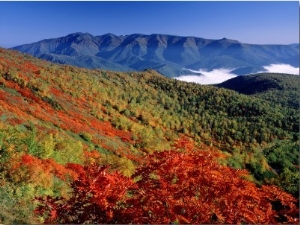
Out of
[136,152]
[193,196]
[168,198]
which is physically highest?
[168,198]

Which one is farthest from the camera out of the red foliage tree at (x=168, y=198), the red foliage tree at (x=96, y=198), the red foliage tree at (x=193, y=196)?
the red foliage tree at (x=193, y=196)

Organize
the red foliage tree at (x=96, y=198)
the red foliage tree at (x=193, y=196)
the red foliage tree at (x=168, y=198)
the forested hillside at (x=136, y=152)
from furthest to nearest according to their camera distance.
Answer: the forested hillside at (x=136, y=152), the red foliage tree at (x=193, y=196), the red foliage tree at (x=168, y=198), the red foliage tree at (x=96, y=198)

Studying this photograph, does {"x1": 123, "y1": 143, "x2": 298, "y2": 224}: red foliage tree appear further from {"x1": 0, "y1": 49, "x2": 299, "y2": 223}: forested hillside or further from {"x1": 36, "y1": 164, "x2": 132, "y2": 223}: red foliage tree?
{"x1": 36, "y1": 164, "x2": 132, "y2": 223}: red foliage tree

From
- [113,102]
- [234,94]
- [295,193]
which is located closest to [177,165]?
[295,193]

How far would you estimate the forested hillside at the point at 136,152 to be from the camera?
9.38m

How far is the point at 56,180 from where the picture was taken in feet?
66.2

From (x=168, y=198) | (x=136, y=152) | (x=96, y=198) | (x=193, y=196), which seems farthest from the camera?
(x=136, y=152)

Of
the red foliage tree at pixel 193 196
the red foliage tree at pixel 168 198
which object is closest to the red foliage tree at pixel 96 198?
the red foliage tree at pixel 168 198

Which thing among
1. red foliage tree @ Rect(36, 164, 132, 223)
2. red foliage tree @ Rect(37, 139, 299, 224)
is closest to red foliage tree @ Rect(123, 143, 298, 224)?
red foliage tree @ Rect(37, 139, 299, 224)

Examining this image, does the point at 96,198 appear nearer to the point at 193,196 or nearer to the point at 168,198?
the point at 168,198

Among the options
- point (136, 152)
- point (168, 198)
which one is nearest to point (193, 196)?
point (168, 198)

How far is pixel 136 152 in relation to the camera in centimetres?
5103

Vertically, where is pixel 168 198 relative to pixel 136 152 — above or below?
above

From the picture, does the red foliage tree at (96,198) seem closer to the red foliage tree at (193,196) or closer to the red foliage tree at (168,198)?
the red foliage tree at (168,198)
